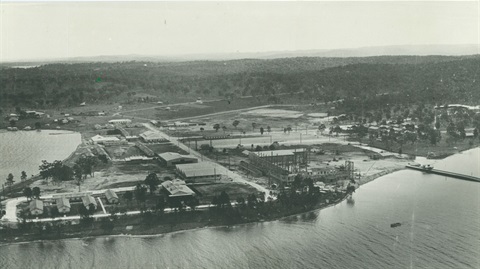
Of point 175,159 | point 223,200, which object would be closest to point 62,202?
point 223,200

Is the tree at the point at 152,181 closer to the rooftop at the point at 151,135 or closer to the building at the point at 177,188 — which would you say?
the building at the point at 177,188

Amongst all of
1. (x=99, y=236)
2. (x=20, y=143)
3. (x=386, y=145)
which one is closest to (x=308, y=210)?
(x=99, y=236)

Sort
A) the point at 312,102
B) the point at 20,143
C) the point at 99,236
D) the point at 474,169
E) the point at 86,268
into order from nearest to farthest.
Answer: the point at 86,268 → the point at 99,236 → the point at 474,169 → the point at 20,143 → the point at 312,102

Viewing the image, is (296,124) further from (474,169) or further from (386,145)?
(474,169)

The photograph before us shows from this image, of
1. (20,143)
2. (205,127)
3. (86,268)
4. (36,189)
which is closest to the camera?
(86,268)

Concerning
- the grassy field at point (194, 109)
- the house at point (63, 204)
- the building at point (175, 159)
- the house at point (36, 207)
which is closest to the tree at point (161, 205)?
the house at point (63, 204)

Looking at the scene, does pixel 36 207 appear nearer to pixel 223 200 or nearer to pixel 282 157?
pixel 223 200

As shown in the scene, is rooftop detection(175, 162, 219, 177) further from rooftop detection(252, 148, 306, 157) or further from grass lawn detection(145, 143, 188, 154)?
grass lawn detection(145, 143, 188, 154)
